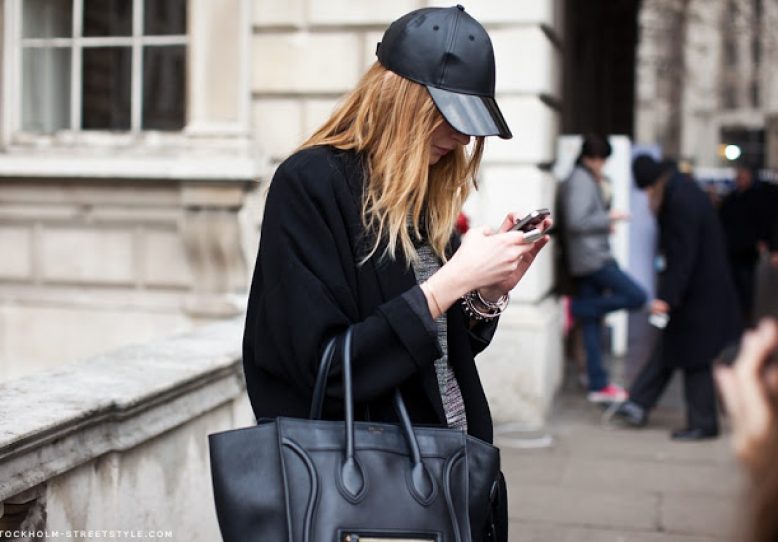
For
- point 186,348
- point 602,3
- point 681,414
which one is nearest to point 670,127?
point 602,3

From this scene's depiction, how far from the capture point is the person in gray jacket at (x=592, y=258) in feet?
27.1

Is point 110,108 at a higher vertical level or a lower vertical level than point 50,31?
lower

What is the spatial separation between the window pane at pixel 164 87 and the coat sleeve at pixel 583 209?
9.11 feet

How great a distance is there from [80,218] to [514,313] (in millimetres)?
2961

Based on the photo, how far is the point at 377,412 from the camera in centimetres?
227

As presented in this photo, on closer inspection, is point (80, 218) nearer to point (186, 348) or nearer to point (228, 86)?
point (228, 86)

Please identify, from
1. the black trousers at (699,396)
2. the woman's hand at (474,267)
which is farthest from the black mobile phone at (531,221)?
the black trousers at (699,396)

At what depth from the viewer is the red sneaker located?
809 centimetres

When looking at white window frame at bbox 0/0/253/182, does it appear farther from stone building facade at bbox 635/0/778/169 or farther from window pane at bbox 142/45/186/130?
stone building facade at bbox 635/0/778/169

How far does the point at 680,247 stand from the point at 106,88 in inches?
158

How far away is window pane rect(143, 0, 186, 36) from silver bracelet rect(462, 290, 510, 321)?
19.1ft

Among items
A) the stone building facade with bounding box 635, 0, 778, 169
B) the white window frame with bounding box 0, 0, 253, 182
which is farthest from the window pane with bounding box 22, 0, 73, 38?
the stone building facade with bounding box 635, 0, 778, 169

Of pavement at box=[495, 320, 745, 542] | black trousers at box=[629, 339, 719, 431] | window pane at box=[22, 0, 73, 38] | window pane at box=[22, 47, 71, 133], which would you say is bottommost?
pavement at box=[495, 320, 745, 542]

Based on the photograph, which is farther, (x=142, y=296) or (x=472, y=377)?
(x=142, y=296)
